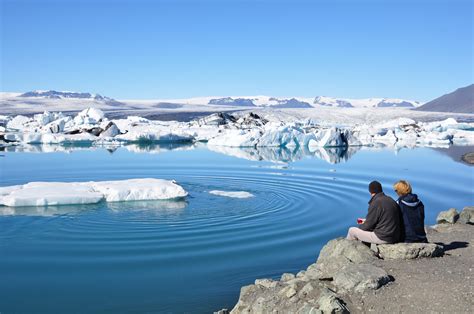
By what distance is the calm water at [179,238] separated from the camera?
7.05m

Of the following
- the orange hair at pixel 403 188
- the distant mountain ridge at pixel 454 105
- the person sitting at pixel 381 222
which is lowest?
the person sitting at pixel 381 222

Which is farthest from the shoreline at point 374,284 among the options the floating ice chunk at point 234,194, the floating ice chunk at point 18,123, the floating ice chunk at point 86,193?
the floating ice chunk at point 18,123

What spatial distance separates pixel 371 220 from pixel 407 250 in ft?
2.06

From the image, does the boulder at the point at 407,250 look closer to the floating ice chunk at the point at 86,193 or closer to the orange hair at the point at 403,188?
the orange hair at the point at 403,188

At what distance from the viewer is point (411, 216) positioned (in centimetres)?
736

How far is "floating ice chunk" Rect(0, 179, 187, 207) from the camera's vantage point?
1191 centimetres

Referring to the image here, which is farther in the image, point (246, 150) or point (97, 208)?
point (246, 150)

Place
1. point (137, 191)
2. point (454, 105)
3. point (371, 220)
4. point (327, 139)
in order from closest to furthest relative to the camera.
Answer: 1. point (371, 220)
2. point (137, 191)
3. point (327, 139)
4. point (454, 105)

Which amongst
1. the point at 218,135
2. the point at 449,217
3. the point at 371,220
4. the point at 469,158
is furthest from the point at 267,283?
the point at 218,135

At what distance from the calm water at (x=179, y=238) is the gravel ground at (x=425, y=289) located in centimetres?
179

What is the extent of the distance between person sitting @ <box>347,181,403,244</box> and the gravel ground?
0.43 m

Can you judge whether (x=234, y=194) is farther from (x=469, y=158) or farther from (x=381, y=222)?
(x=469, y=158)

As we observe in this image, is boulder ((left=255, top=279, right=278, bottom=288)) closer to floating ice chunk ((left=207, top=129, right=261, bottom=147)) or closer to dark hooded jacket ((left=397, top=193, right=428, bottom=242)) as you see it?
dark hooded jacket ((left=397, top=193, right=428, bottom=242))

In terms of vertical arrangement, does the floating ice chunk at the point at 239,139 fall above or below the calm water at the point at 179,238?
above
